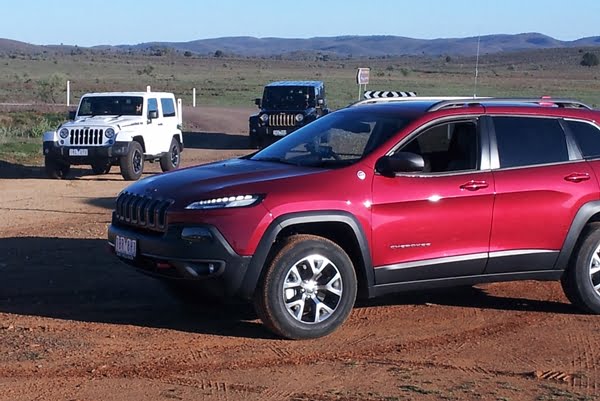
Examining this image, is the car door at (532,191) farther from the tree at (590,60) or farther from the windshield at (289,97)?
the tree at (590,60)

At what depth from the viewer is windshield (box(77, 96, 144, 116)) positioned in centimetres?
1980

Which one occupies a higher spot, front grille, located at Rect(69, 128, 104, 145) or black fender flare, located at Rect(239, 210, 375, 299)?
black fender flare, located at Rect(239, 210, 375, 299)

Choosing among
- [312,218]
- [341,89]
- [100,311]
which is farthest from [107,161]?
[341,89]

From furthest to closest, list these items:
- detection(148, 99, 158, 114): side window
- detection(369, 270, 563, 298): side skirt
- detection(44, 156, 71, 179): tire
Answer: detection(148, 99, 158, 114): side window, detection(44, 156, 71, 179): tire, detection(369, 270, 563, 298): side skirt

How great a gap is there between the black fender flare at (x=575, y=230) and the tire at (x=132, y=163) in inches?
469

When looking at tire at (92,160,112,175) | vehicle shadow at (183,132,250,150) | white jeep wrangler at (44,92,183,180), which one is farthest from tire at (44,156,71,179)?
vehicle shadow at (183,132,250,150)

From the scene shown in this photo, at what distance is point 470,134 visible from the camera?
8.09 m

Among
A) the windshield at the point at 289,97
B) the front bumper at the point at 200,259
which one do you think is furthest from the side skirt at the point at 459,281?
the windshield at the point at 289,97

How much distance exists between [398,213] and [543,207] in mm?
1261

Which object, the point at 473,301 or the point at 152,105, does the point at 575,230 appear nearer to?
the point at 473,301

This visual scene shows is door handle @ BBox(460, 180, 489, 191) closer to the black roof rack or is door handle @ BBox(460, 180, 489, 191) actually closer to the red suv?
the red suv

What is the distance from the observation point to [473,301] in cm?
901

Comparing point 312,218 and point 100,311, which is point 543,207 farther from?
point 100,311

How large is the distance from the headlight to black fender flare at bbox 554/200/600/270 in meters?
2.55
